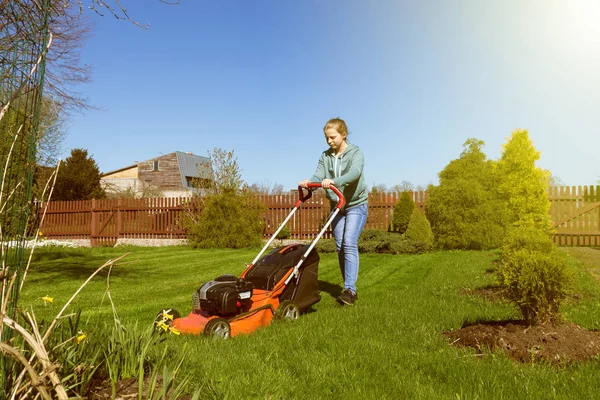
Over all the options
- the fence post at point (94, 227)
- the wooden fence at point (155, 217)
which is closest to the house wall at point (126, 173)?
the wooden fence at point (155, 217)

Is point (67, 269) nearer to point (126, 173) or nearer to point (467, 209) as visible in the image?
point (467, 209)

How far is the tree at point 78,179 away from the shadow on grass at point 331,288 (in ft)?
85.3

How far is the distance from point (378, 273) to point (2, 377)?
24.4 ft

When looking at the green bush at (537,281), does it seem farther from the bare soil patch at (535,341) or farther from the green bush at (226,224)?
the green bush at (226,224)

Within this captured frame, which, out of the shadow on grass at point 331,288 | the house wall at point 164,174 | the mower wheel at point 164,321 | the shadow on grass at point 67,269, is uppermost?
the house wall at point 164,174

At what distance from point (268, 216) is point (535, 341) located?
45.9ft

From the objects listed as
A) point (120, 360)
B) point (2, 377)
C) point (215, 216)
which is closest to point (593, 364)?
point (120, 360)

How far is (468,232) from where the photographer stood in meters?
12.8

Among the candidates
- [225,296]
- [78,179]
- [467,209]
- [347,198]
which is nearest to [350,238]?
[347,198]

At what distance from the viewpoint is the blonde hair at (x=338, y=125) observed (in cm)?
558

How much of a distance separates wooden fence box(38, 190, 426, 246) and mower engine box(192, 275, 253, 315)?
40.0 ft

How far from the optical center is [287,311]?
4.63m

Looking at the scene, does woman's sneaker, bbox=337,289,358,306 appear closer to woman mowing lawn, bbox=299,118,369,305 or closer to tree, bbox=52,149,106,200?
woman mowing lawn, bbox=299,118,369,305

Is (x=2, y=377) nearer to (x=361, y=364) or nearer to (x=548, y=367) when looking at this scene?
(x=361, y=364)
